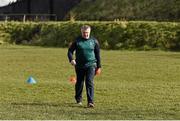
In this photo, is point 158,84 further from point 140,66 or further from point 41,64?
Answer: point 41,64

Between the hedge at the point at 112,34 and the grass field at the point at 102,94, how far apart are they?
17730 millimetres

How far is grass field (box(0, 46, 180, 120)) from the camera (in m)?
11.8

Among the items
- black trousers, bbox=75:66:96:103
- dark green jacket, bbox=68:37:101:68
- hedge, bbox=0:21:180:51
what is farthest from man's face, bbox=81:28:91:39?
hedge, bbox=0:21:180:51

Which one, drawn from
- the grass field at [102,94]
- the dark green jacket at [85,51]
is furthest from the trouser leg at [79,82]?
the grass field at [102,94]

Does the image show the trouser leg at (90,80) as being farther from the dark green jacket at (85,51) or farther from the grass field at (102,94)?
the grass field at (102,94)

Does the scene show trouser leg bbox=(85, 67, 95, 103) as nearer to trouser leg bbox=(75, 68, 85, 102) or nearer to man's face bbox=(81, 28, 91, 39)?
trouser leg bbox=(75, 68, 85, 102)

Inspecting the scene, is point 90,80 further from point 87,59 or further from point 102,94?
point 102,94

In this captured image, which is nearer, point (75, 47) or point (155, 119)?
point (155, 119)

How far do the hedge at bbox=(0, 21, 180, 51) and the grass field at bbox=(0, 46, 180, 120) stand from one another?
17730 mm

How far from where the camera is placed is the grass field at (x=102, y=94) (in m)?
11.8

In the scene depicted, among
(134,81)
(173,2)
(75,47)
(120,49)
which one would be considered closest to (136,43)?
(120,49)

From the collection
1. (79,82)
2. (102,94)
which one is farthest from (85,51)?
(102,94)

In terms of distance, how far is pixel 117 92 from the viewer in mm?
15914

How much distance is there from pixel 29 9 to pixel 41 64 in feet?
144
